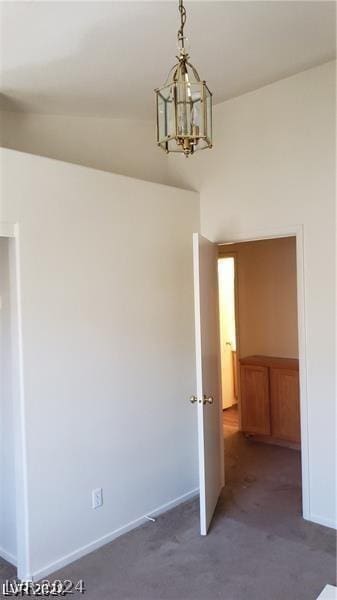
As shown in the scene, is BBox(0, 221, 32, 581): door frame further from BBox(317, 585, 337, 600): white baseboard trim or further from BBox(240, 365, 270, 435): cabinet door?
BBox(240, 365, 270, 435): cabinet door

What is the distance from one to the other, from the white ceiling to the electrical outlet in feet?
8.43

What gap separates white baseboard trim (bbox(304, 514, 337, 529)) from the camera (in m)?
3.11

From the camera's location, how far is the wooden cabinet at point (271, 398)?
4.71 metres

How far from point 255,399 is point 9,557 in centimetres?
296

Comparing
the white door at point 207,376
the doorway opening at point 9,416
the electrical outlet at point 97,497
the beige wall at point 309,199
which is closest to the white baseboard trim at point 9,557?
the doorway opening at point 9,416

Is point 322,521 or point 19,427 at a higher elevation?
point 19,427

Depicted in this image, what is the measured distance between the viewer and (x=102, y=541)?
3.01 meters

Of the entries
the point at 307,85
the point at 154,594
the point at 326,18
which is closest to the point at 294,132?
the point at 307,85

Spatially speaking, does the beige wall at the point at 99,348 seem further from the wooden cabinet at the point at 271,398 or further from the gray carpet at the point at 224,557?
the wooden cabinet at the point at 271,398

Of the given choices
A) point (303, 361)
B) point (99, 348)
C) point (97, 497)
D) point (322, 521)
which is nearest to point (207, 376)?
point (303, 361)

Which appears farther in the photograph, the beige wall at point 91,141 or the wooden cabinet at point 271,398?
the wooden cabinet at point 271,398

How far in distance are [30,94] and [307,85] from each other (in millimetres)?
1855

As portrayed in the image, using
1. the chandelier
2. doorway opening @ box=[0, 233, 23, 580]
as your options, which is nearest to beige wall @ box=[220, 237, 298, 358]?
doorway opening @ box=[0, 233, 23, 580]

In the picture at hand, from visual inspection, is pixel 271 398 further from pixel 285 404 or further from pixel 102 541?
pixel 102 541
